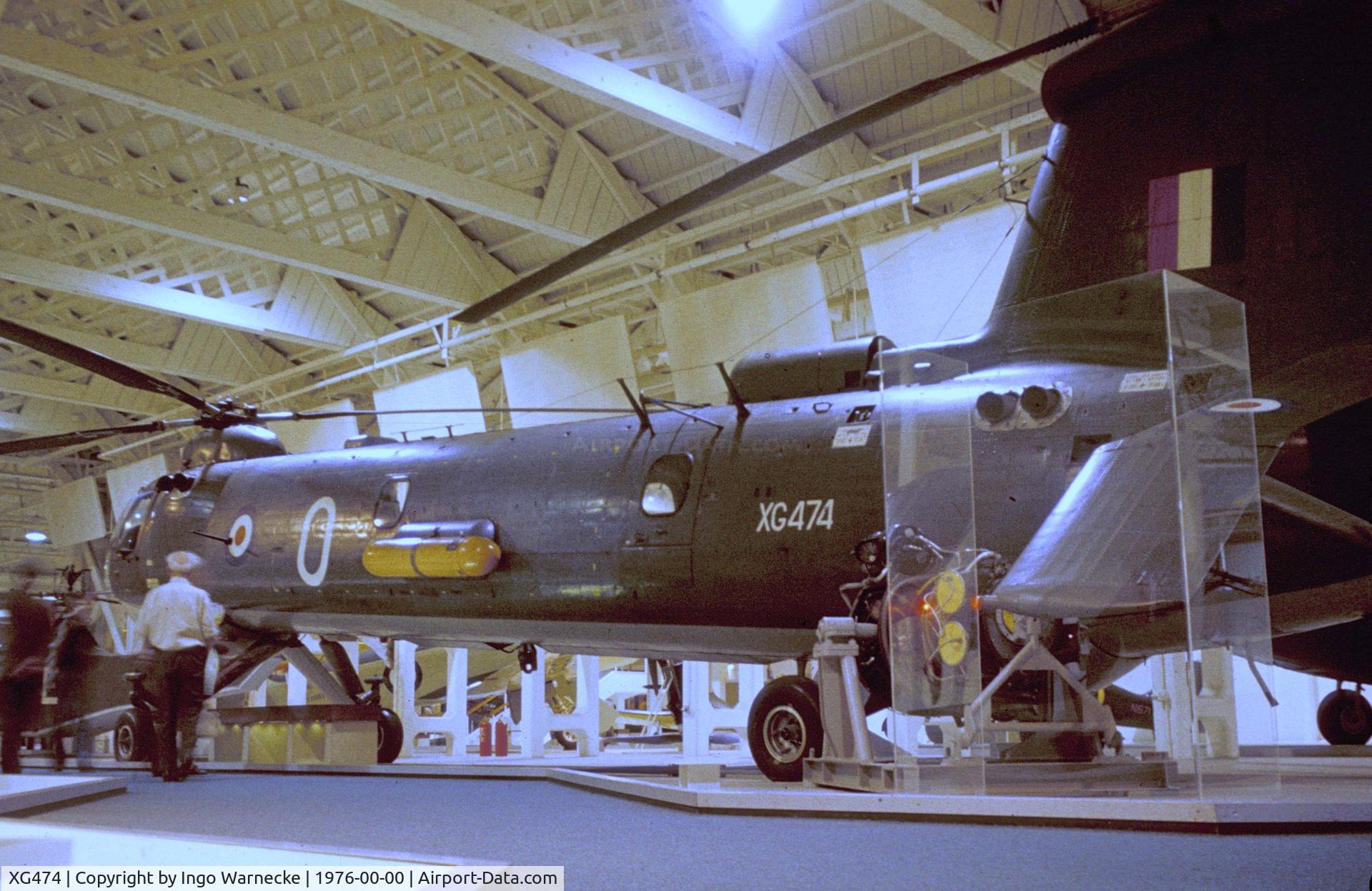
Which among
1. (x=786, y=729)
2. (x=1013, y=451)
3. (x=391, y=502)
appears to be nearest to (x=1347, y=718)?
(x=1013, y=451)

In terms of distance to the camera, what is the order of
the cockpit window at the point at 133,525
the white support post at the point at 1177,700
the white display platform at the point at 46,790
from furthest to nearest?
1. the cockpit window at the point at 133,525
2. the white display platform at the point at 46,790
3. the white support post at the point at 1177,700

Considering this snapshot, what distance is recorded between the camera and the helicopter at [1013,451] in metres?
6.20

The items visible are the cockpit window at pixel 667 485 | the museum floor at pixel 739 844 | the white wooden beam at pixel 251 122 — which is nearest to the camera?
the museum floor at pixel 739 844

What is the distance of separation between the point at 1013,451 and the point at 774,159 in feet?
8.50

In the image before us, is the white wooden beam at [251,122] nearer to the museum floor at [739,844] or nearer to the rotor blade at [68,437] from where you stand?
the rotor blade at [68,437]

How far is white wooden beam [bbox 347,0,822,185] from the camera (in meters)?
11.1

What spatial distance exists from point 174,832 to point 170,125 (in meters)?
Answer: 15.5

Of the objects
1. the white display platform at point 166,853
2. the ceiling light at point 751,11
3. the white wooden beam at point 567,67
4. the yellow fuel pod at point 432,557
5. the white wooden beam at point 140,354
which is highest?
the ceiling light at point 751,11

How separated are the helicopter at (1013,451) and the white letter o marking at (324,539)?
1.2 inches

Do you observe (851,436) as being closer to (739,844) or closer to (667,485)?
(667,485)

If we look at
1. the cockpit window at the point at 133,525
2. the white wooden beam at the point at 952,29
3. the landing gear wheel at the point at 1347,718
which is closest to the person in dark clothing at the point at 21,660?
the cockpit window at the point at 133,525

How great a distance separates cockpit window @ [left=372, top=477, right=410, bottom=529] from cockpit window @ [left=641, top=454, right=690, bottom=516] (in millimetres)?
2626

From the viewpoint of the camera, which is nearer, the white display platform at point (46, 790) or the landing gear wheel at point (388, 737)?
the white display platform at point (46, 790)

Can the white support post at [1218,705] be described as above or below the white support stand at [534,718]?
above
